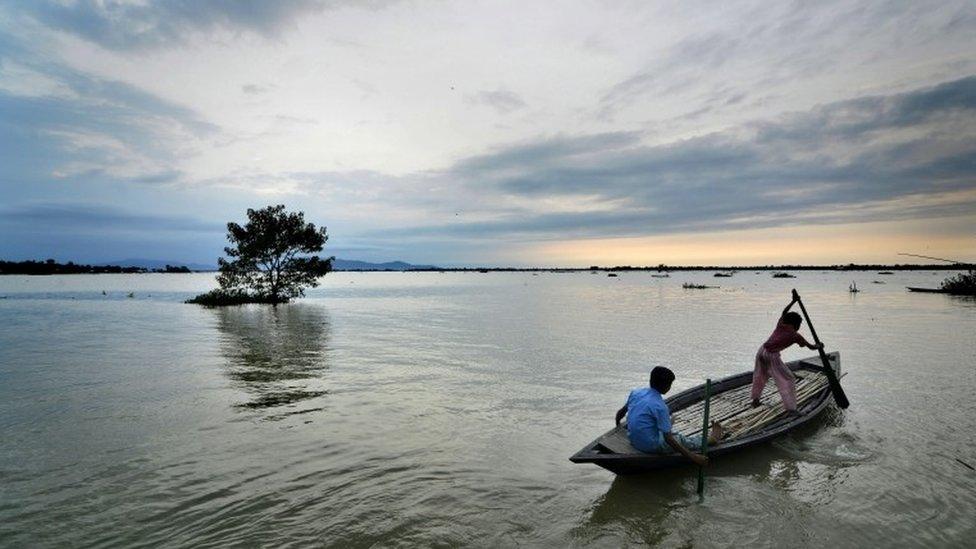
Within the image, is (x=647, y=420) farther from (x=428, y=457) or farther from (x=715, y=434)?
(x=428, y=457)

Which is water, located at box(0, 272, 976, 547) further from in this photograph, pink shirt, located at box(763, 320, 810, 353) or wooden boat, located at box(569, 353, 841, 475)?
pink shirt, located at box(763, 320, 810, 353)

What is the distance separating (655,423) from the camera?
786cm

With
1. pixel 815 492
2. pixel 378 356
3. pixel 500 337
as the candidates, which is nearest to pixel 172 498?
pixel 815 492

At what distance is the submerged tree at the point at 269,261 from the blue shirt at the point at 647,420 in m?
48.7

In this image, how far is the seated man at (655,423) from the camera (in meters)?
7.66

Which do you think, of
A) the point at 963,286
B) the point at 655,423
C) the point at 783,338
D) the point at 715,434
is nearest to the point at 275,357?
the point at 655,423

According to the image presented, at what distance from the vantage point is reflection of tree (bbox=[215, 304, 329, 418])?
1446cm

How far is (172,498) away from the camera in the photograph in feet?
25.2

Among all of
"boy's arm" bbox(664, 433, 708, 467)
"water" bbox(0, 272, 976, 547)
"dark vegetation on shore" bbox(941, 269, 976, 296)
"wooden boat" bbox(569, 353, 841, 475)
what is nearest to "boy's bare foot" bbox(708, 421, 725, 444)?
"wooden boat" bbox(569, 353, 841, 475)

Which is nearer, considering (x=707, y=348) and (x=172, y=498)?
(x=172, y=498)

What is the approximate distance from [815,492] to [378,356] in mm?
16537

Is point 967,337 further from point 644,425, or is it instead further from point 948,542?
point 644,425

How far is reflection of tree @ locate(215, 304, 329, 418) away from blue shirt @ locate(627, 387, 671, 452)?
28.0 feet

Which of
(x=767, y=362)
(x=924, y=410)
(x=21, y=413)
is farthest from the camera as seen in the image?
(x=924, y=410)
